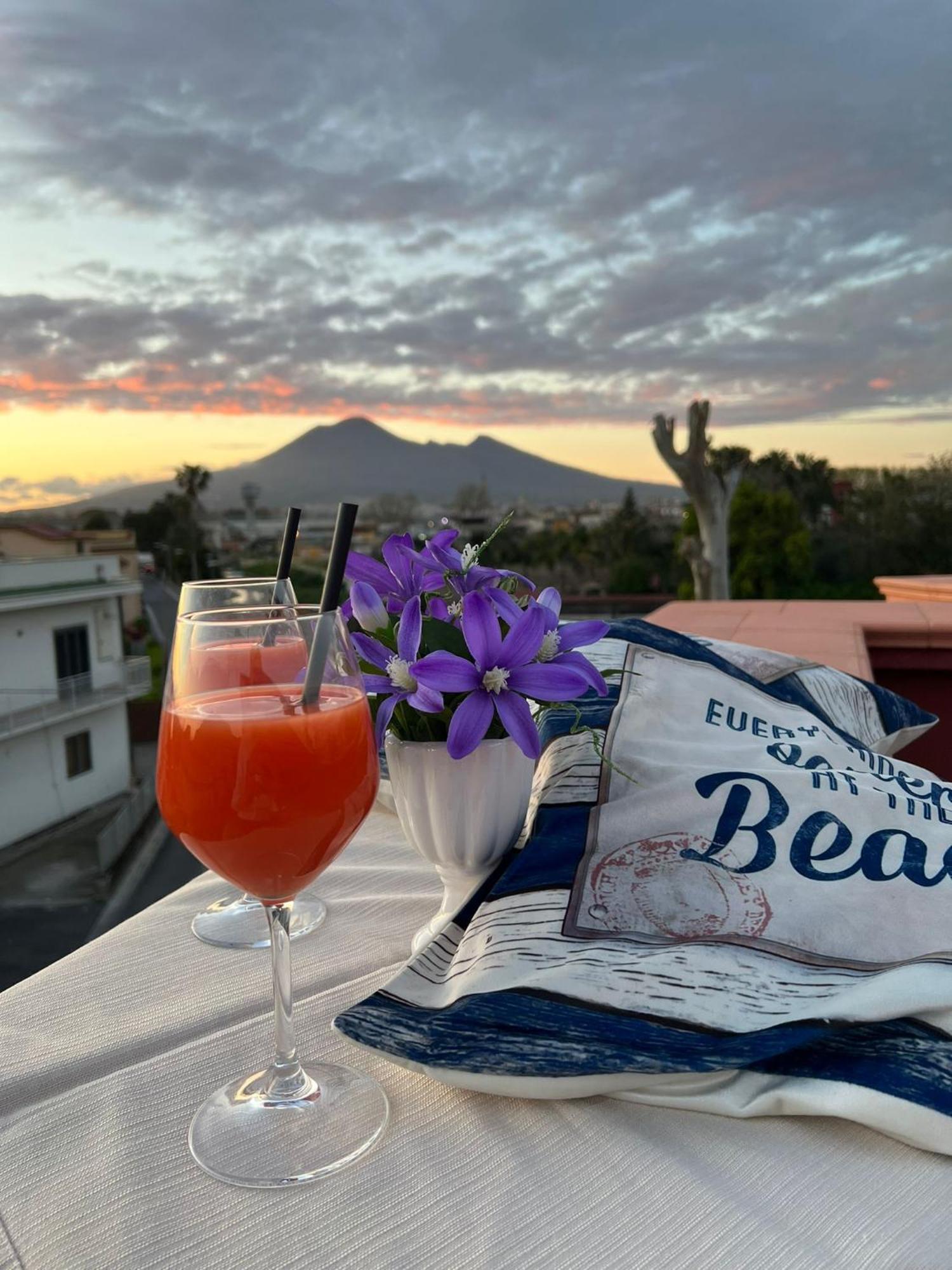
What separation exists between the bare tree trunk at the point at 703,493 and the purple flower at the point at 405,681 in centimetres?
717

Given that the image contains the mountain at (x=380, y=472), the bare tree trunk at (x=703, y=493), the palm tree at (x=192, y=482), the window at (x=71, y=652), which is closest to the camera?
the bare tree trunk at (x=703, y=493)

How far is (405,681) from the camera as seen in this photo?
0.66m

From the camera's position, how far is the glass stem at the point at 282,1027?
517 mm

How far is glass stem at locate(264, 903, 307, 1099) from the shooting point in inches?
20.3

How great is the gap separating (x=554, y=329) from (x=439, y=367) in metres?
4.40

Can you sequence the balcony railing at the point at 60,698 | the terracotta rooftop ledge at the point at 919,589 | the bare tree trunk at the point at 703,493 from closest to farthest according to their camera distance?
the terracotta rooftop ledge at the point at 919,589, the bare tree trunk at the point at 703,493, the balcony railing at the point at 60,698

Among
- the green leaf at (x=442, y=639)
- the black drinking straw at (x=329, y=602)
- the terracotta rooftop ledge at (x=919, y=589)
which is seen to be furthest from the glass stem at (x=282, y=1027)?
the terracotta rooftop ledge at (x=919, y=589)

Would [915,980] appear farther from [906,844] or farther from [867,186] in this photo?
[867,186]

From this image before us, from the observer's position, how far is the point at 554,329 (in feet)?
76.2

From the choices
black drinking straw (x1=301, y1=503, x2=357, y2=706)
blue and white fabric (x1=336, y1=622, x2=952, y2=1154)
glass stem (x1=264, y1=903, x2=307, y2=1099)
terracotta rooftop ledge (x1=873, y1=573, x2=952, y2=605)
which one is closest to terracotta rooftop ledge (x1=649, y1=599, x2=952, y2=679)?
terracotta rooftop ledge (x1=873, y1=573, x2=952, y2=605)

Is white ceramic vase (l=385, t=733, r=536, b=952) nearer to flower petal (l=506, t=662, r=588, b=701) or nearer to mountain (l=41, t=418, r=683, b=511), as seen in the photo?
flower petal (l=506, t=662, r=588, b=701)

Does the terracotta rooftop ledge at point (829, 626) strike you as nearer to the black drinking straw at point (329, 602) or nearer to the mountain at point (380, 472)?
the black drinking straw at point (329, 602)

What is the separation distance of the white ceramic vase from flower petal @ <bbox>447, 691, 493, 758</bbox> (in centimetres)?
4

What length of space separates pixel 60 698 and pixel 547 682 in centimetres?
2406
